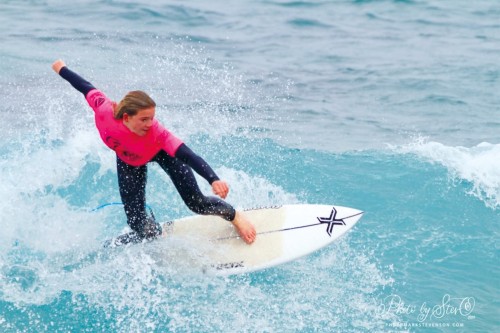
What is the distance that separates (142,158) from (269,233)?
1534 millimetres

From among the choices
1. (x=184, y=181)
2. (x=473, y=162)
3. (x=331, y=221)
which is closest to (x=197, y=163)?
(x=184, y=181)

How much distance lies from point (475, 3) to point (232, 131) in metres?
10.5

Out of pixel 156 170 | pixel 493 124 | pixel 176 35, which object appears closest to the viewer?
pixel 156 170

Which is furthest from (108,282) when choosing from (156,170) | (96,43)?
(96,43)

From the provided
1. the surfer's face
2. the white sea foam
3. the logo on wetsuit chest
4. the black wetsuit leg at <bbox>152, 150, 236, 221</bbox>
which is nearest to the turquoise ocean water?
the white sea foam

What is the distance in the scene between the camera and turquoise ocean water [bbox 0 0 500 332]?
19.2 feet

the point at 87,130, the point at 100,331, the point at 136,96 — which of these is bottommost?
the point at 100,331

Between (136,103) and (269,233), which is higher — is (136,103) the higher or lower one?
the higher one

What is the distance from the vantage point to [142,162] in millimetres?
5777

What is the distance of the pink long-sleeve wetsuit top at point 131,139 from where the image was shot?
218 inches

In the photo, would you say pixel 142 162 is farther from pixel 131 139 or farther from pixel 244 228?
pixel 244 228

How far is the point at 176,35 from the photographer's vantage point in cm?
1442

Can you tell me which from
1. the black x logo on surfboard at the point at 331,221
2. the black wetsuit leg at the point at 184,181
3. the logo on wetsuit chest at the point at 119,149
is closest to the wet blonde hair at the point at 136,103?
the logo on wetsuit chest at the point at 119,149

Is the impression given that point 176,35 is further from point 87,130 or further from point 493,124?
point 493,124
